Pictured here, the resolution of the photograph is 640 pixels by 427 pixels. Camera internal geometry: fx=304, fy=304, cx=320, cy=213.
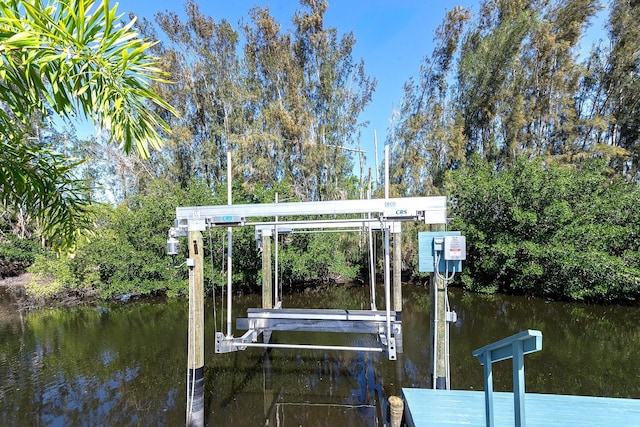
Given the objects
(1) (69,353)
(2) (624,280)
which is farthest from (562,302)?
(1) (69,353)

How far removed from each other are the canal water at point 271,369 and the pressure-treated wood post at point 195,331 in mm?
714

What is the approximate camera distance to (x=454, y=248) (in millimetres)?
3244

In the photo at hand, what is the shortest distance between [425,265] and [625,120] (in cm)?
1602

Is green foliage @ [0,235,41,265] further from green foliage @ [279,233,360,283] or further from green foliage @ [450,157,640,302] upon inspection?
green foliage @ [450,157,640,302]

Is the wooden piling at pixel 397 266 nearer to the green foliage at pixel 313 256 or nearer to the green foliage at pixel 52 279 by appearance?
the green foliage at pixel 313 256

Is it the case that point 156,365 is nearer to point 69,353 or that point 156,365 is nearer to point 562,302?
point 69,353

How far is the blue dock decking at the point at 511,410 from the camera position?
2768 millimetres

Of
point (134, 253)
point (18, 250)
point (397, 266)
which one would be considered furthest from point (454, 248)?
point (18, 250)

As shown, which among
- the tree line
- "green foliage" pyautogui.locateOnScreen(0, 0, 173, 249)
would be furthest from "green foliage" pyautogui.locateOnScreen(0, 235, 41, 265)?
"green foliage" pyautogui.locateOnScreen(0, 0, 173, 249)

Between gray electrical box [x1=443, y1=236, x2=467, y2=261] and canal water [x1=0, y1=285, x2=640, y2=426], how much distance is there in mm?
2849

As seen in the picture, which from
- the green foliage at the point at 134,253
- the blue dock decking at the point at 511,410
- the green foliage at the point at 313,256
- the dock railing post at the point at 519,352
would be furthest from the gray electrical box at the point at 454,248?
the green foliage at the point at 134,253

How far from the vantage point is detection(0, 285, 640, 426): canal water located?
15.4ft

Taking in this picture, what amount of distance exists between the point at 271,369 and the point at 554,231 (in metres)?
9.46

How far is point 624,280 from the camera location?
845 centimetres
